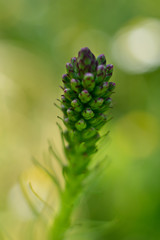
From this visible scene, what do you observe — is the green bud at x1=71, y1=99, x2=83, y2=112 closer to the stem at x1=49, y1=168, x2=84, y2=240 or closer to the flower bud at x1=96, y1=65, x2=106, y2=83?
the flower bud at x1=96, y1=65, x2=106, y2=83

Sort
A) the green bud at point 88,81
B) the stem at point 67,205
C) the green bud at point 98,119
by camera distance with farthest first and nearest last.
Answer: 1. the stem at point 67,205
2. the green bud at point 98,119
3. the green bud at point 88,81

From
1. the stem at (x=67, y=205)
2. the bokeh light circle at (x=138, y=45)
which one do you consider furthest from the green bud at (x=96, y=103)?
the bokeh light circle at (x=138, y=45)

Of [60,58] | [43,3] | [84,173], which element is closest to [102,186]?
[84,173]

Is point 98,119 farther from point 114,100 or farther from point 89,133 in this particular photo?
point 114,100

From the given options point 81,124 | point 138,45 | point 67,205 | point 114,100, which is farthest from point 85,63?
point 138,45

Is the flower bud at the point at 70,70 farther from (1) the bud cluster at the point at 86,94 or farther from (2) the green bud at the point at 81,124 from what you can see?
(2) the green bud at the point at 81,124

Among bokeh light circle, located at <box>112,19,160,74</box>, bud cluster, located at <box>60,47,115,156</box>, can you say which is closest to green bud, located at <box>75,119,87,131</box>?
bud cluster, located at <box>60,47,115,156</box>
